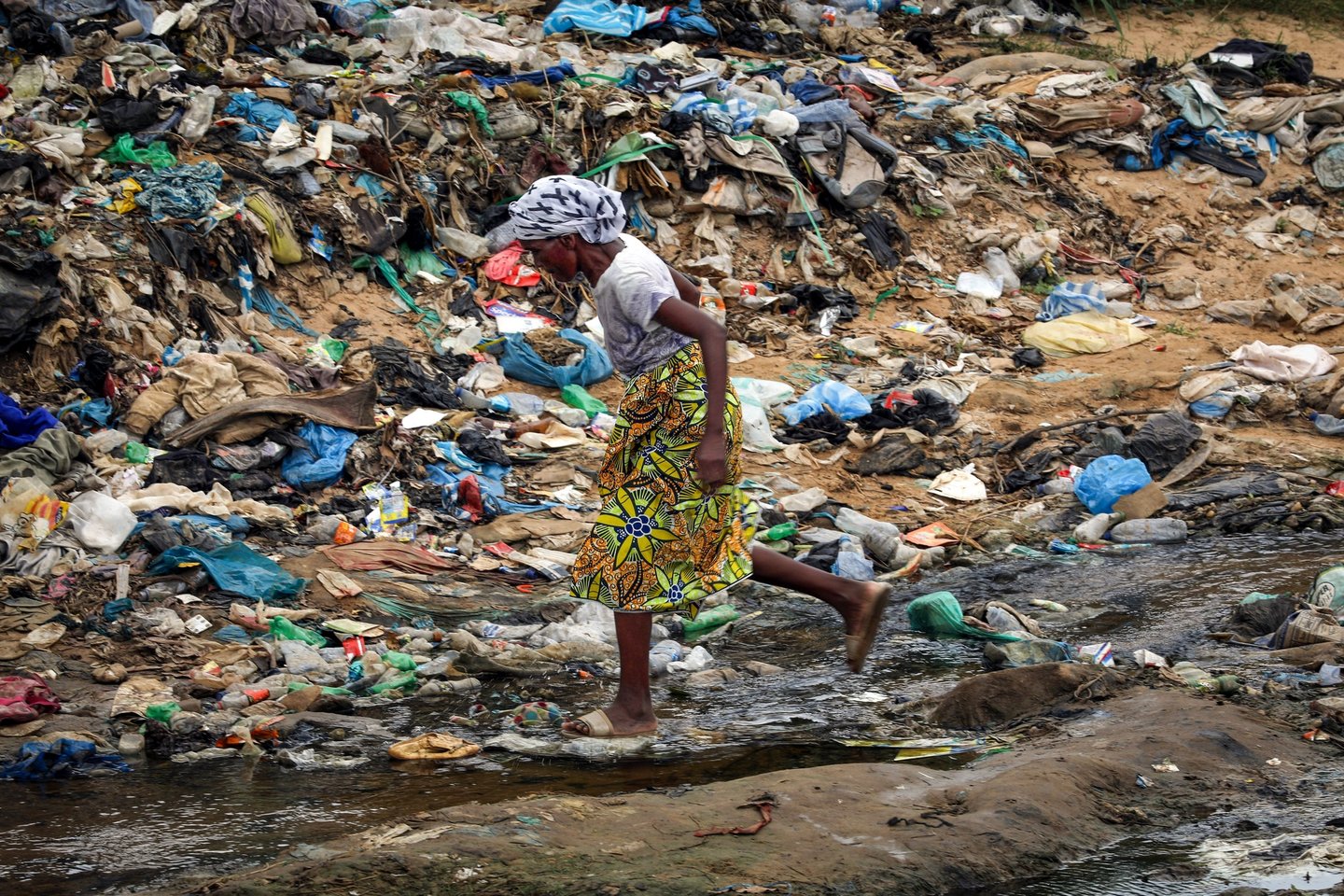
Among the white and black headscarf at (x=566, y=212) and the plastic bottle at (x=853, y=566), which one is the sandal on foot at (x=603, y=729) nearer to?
the white and black headscarf at (x=566, y=212)

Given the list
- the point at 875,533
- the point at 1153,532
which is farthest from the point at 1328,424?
the point at 875,533

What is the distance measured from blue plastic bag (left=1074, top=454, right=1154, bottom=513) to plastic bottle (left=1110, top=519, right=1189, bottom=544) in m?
0.24

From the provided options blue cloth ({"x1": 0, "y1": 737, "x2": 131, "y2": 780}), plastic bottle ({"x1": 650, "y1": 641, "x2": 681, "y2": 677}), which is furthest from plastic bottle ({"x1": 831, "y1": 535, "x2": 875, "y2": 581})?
blue cloth ({"x1": 0, "y1": 737, "x2": 131, "y2": 780})

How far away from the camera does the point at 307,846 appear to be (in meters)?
2.47

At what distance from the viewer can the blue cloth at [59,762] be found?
3.26 m

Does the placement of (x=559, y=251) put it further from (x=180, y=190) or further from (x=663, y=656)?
(x=180, y=190)

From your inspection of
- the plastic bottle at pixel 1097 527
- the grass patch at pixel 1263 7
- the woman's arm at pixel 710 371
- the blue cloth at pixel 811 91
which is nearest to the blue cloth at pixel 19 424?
the woman's arm at pixel 710 371

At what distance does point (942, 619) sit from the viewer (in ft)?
15.0

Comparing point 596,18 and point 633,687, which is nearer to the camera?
point 633,687

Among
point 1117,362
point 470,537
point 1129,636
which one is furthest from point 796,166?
point 1129,636

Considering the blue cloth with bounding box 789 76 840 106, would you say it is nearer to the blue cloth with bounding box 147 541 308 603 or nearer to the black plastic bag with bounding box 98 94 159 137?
the black plastic bag with bounding box 98 94 159 137

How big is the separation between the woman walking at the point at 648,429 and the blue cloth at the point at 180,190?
4.94 m

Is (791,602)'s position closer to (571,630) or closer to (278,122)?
(571,630)

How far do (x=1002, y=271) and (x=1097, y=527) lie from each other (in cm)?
449
